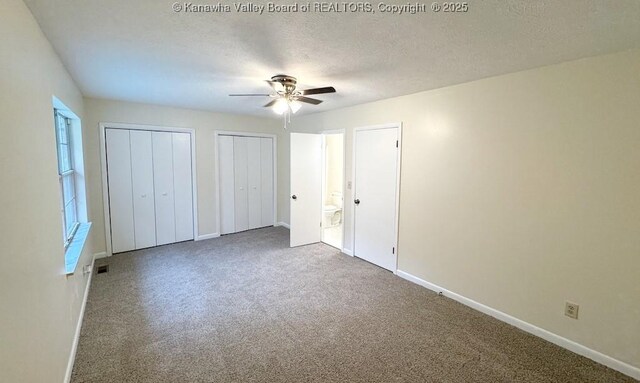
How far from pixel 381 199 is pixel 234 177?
120 inches

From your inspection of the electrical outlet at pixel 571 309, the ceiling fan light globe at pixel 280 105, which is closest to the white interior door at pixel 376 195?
the ceiling fan light globe at pixel 280 105

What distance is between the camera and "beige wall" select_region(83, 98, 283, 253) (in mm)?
4121

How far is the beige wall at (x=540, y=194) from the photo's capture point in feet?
6.88

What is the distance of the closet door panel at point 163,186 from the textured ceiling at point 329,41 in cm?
172

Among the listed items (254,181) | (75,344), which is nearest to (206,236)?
(254,181)

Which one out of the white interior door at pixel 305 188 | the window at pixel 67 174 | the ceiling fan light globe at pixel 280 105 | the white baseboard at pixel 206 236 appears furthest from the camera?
the white baseboard at pixel 206 236

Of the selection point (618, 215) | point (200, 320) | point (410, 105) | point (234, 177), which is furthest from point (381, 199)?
point (234, 177)

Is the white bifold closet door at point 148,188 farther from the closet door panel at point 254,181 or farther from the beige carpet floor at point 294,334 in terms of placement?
the closet door panel at point 254,181

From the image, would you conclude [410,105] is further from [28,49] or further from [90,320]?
[90,320]

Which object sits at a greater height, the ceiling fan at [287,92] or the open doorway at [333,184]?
the ceiling fan at [287,92]

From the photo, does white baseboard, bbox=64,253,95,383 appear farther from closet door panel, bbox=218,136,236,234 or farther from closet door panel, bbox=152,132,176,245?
closet door panel, bbox=218,136,236,234

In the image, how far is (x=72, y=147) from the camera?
3498 millimetres

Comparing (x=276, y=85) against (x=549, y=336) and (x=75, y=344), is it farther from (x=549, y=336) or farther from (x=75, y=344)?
(x=549, y=336)

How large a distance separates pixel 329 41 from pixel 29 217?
1988 mm
